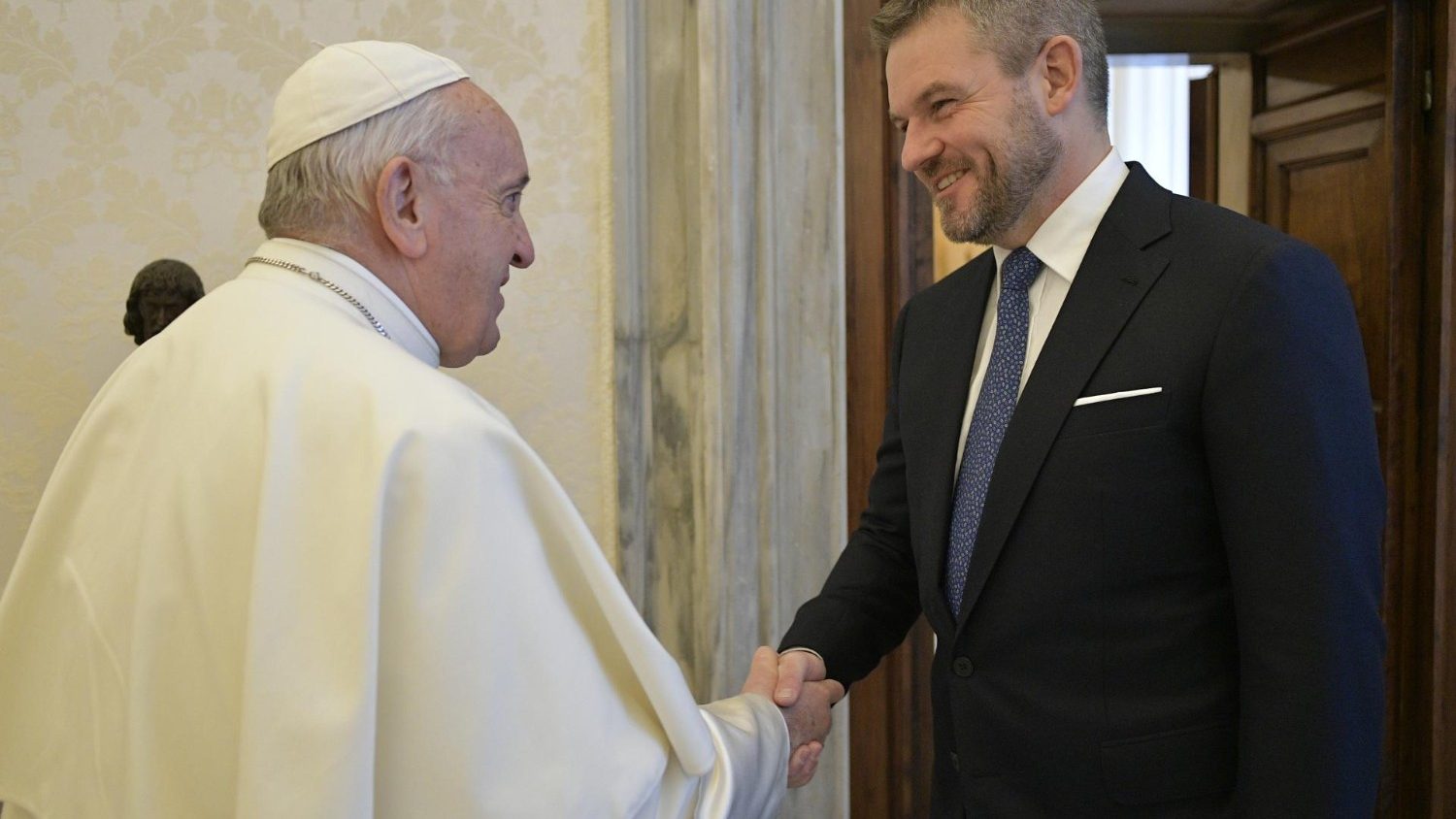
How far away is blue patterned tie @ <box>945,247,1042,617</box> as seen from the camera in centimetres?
183

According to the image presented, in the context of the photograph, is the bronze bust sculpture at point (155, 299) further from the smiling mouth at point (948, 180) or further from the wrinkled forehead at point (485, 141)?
the smiling mouth at point (948, 180)

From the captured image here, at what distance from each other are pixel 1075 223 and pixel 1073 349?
0.80 feet

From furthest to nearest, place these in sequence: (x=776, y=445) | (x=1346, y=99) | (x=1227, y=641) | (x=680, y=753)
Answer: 1. (x=1346, y=99)
2. (x=776, y=445)
3. (x=1227, y=641)
4. (x=680, y=753)

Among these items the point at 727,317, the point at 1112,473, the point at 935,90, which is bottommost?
the point at 1112,473

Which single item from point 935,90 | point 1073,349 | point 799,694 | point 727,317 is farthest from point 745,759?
point 727,317

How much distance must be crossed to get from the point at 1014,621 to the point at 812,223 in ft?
4.66

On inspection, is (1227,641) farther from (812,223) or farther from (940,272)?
(940,272)

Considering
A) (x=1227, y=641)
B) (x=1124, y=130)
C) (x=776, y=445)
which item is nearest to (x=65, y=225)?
(x=776, y=445)

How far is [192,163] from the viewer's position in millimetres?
2760

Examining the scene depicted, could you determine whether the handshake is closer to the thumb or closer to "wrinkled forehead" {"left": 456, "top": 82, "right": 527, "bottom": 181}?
the thumb

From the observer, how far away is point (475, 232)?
5.64 feet

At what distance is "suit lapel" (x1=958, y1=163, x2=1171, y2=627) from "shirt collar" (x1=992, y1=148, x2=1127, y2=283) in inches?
2.5

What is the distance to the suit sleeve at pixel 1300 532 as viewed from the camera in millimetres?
1503

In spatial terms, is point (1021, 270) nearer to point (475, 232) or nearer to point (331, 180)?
point (475, 232)
